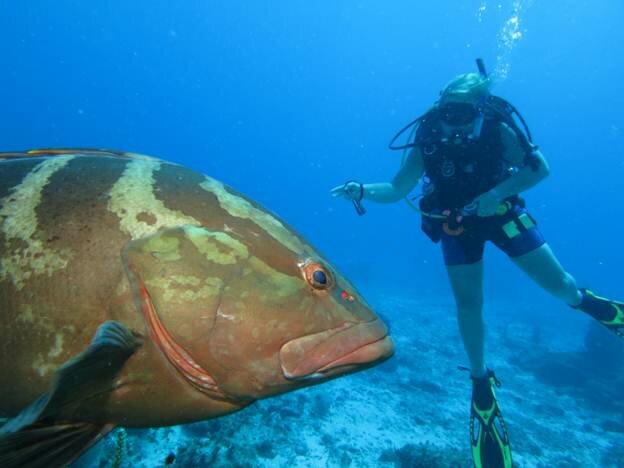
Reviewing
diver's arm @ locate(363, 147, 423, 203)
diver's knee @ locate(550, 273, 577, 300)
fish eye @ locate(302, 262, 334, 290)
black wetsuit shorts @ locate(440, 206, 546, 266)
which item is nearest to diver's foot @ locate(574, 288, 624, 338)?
diver's knee @ locate(550, 273, 577, 300)

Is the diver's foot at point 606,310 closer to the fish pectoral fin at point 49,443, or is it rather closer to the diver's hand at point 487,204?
the diver's hand at point 487,204

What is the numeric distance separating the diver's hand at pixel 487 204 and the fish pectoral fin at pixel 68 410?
4.67 metres

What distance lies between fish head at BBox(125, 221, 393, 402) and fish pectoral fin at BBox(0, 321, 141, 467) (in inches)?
6.8

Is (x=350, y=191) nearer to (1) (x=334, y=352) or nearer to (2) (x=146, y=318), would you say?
(1) (x=334, y=352)

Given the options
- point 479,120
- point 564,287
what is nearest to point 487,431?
point 564,287

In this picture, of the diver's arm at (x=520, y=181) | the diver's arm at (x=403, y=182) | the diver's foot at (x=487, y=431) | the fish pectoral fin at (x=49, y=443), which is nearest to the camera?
the fish pectoral fin at (x=49, y=443)

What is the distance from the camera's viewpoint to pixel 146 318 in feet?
5.13

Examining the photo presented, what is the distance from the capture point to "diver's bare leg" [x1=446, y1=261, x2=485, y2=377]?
18.5 ft

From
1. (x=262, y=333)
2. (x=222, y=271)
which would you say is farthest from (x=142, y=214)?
(x=262, y=333)

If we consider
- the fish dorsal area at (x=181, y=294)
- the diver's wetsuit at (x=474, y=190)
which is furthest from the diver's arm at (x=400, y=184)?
the fish dorsal area at (x=181, y=294)

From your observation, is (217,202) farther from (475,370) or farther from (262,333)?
(475,370)

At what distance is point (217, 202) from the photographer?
1.93 m

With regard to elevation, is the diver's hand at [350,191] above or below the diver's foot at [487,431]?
above

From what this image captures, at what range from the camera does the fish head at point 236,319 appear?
5.10 feet
